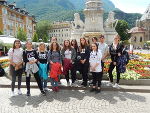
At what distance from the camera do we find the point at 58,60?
416 inches

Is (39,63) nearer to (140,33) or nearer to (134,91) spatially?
(134,91)

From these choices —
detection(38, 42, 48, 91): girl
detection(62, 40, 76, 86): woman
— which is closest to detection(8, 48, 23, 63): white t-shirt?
detection(38, 42, 48, 91): girl

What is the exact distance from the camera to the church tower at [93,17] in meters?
37.1

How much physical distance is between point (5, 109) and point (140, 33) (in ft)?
327

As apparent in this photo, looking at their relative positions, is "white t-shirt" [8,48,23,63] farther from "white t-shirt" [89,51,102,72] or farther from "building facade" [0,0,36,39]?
"building facade" [0,0,36,39]

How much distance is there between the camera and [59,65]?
413 inches

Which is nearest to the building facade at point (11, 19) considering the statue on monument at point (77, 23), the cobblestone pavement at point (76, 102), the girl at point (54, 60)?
the statue on monument at point (77, 23)

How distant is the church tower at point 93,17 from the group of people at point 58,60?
86.9 ft

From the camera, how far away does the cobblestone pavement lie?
8.08m

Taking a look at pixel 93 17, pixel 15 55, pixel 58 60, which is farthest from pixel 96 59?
pixel 93 17

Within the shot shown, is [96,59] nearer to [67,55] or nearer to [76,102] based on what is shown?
[67,55]

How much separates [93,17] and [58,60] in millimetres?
27948

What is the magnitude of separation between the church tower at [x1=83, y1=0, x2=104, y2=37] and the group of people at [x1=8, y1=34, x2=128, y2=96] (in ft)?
86.9

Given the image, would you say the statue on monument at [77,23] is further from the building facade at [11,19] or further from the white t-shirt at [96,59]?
the white t-shirt at [96,59]
